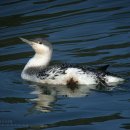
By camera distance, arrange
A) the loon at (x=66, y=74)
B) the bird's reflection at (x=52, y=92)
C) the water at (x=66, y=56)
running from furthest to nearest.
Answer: the loon at (x=66, y=74) → the bird's reflection at (x=52, y=92) → the water at (x=66, y=56)

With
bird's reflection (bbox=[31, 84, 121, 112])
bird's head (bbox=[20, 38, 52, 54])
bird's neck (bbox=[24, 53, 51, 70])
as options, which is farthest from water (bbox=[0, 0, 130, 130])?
bird's head (bbox=[20, 38, 52, 54])

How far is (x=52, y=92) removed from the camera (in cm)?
1202

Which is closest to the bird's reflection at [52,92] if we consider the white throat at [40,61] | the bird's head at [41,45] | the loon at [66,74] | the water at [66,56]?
the water at [66,56]

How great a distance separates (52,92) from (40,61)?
1.44 meters

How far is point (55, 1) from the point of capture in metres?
19.9

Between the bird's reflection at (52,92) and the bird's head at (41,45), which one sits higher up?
the bird's head at (41,45)

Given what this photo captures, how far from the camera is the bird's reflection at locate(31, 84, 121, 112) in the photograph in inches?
444

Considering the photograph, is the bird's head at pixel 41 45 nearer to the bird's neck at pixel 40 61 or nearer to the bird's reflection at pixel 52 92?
the bird's neck at pixel 40 61

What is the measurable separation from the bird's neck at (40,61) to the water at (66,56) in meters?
0.37

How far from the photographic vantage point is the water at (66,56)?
10367mm

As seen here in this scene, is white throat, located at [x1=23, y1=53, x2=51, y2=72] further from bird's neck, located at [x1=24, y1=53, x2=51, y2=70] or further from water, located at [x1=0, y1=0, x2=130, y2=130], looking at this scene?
water, located at [x1=0, y1=0, x2=130, y2=130]

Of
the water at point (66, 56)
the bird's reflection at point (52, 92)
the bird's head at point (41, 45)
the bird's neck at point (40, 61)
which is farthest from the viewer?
the bird's neck at point (40, 61)

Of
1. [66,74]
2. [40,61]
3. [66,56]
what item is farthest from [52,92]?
[66,56]

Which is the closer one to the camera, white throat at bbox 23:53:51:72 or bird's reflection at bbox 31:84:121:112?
bird's reflection at bbox 31:84:121:112
